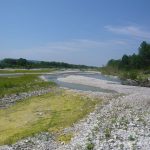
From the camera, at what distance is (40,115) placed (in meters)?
36.8

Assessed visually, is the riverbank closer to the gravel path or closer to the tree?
the gravel path

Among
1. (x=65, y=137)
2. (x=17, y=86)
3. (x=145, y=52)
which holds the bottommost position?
(x=65, y=137)

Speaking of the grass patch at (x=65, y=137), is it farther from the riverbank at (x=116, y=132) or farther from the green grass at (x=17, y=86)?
the green grass at (x=17, y=86)

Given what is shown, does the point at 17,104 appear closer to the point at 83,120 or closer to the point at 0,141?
the point at 83,120

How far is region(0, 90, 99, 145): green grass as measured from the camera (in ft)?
95.2

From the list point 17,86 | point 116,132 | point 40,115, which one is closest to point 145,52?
point 17,86

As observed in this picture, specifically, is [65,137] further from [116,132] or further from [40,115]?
Result: [40,115]

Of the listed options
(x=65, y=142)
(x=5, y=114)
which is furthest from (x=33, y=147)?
(x=5, y=114)

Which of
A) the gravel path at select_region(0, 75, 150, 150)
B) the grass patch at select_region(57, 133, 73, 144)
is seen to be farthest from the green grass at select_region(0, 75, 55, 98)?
the grass patch at select_region(57, 133, 73, 144)

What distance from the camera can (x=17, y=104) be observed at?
4525 centimetres

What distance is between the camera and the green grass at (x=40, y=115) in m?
29.0

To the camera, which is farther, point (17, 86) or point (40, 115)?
point (17, 86)

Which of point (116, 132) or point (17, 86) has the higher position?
point (17, 86)

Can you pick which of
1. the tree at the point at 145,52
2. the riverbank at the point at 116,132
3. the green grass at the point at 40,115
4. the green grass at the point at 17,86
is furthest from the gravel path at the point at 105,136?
the tree at the point at 145,52
